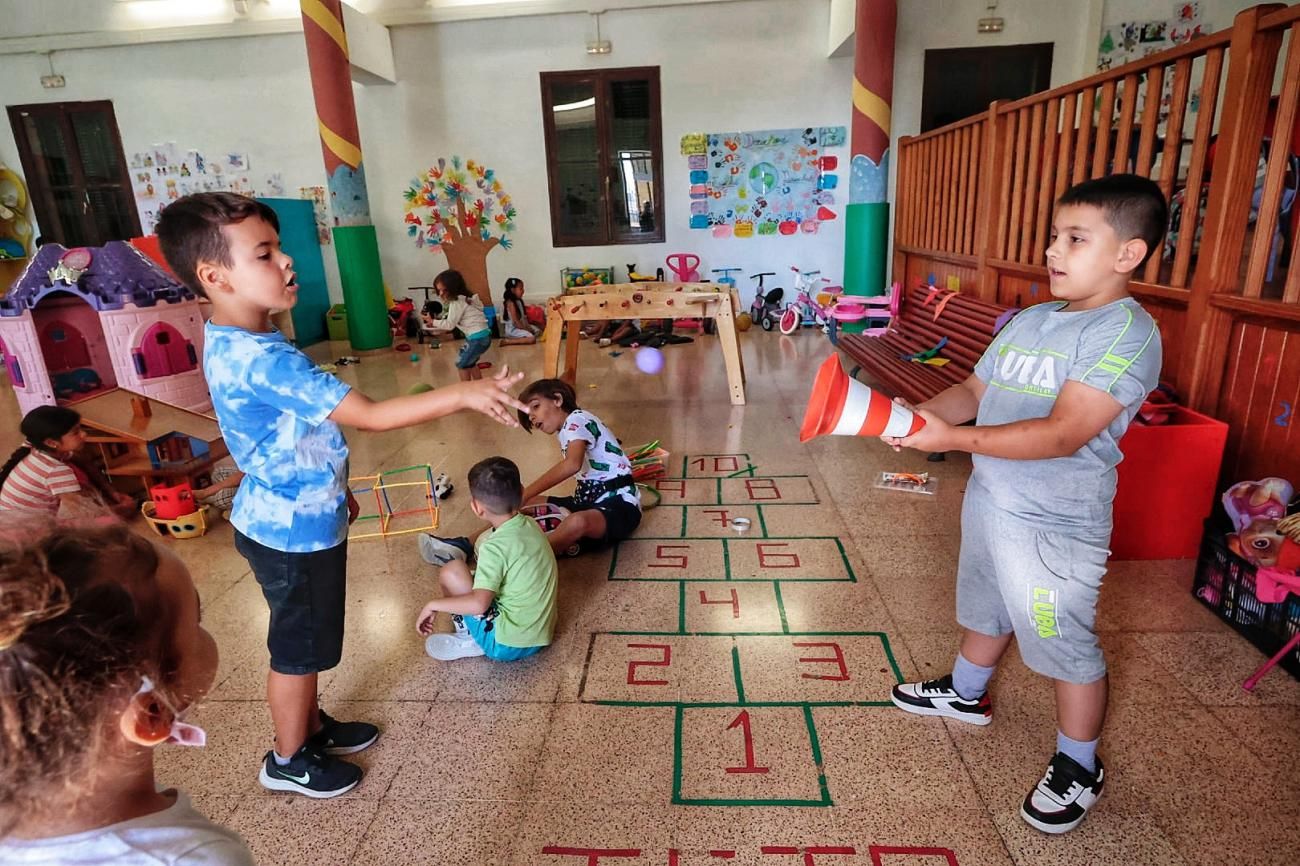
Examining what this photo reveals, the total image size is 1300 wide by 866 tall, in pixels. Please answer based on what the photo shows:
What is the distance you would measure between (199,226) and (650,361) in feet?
19.0

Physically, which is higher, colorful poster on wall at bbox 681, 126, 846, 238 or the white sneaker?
colorful poster on wall at bbox 681, 126, 846, 238

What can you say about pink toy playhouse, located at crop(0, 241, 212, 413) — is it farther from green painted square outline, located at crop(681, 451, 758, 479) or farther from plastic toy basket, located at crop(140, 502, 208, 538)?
green painted square outline, located at crop(681, 451, 758, 479)

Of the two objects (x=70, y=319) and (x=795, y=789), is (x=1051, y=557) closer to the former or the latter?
(x=795, y=789)

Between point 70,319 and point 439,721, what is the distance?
216 inches

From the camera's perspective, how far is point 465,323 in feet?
22.7

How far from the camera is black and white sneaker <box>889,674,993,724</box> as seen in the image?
2168 millimetres

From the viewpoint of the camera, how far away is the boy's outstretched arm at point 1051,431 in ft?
5.17

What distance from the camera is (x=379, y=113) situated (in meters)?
9.61

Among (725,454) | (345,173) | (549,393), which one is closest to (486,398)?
(549,393)

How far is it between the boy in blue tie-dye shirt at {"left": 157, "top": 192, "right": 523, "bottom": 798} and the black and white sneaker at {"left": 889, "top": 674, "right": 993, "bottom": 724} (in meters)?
1.46

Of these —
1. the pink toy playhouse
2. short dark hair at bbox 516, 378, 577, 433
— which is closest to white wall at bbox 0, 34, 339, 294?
the pink toy playhouse

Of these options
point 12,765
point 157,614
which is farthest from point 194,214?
point 12,765

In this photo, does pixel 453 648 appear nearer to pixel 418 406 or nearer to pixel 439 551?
pixel 439 551

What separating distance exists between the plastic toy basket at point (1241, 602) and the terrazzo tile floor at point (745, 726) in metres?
0.06
